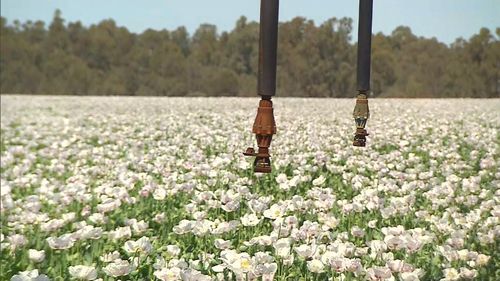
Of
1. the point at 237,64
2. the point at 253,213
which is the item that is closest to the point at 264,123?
the point at 253,213

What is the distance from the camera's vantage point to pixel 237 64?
53531 millimetres

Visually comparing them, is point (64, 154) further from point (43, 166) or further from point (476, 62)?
point (476, 62)

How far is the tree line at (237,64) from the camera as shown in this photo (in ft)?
161

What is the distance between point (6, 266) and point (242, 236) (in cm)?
163

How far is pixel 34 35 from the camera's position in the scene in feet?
192

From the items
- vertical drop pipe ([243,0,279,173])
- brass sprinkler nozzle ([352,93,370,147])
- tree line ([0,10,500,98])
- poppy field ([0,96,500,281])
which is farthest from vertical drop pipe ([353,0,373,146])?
tree line ([0,10,500,98])

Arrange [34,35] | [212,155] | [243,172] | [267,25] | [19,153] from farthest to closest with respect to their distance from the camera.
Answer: [34,35] < [19,153] < [212,155] < [243,172] < [267,25]

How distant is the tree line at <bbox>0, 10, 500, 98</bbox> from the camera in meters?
49.0

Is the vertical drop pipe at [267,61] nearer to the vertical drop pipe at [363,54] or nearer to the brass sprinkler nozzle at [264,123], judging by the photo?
the brass sprinkler nozzle at [264,123]

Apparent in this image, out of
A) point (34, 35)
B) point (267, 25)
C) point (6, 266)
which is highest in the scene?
point (34, 35)

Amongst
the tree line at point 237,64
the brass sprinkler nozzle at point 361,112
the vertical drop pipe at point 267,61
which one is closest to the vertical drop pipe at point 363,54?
the brass sprinkler nozzle at point 361,112

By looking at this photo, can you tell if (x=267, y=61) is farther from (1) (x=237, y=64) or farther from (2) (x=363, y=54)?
(1) (x=237, y=64)

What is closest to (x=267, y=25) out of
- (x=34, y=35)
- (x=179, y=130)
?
(x=179, y=130)

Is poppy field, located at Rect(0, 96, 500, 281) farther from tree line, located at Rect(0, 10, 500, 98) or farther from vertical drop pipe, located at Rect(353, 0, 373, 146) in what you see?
tree line, located at Rect(0, 10, 500, 98)
